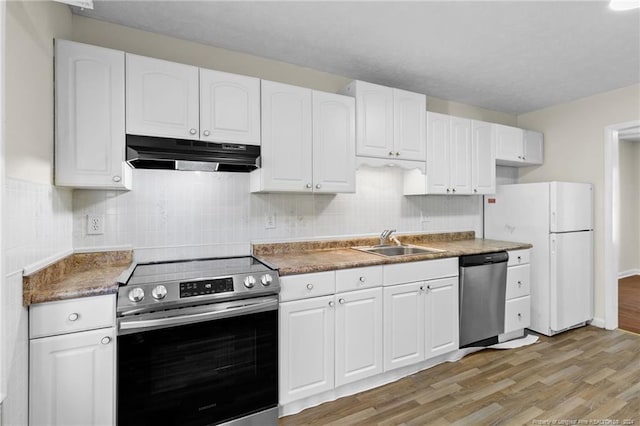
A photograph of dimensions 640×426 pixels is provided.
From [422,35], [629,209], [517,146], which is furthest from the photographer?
[629,209]

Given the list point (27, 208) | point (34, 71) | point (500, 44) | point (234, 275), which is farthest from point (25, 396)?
point (500, 44)

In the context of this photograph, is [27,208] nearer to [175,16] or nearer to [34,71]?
[34,71]

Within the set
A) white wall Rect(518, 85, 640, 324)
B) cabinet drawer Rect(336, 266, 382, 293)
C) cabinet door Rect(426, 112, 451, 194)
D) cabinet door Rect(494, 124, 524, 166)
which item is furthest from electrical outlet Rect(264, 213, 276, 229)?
white wall Rect(518, 85, 640, 324)

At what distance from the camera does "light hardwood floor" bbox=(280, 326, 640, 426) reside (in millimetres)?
1962

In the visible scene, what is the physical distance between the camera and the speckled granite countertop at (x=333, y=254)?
2.10 metres

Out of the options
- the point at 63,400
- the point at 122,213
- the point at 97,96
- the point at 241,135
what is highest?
the point at 97,96

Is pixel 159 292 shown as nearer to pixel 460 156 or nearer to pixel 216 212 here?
pixel 216 212

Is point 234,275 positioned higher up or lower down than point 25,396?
higher up

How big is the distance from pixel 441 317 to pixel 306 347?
118 centimetres

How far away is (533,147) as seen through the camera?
12.3ft

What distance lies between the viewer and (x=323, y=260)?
2268mm

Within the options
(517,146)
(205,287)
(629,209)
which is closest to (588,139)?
(517,146)

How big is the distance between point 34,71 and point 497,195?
391 centimetres

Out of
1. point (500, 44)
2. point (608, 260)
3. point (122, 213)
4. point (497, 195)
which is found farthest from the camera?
point (497, 195)
